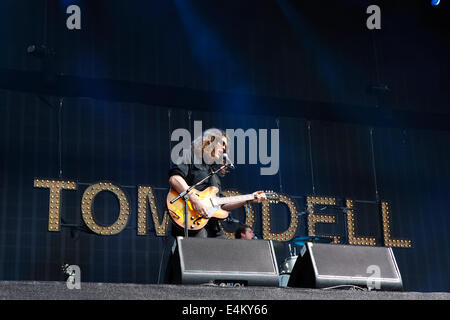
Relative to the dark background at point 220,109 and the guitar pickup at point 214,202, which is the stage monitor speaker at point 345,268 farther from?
the dark background at point 220,109

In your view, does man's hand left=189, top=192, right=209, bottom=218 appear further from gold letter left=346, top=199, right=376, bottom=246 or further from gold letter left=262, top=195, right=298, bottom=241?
gold letter left=346, top=199, right=376, bottom=246

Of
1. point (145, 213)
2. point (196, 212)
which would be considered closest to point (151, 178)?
point (145, 213)

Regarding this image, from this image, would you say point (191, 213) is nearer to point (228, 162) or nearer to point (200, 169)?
point (200, 169)

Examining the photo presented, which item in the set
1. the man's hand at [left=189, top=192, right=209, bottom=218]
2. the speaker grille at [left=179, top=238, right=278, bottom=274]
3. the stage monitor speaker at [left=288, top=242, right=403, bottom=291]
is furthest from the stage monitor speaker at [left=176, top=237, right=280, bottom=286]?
the man's hand at [left=189, top=192, right=209, bottom=218]

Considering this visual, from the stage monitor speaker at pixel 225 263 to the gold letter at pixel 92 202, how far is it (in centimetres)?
424

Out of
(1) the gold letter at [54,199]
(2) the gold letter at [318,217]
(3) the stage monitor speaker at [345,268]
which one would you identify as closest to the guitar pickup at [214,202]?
(3) the stage monitor speaker at [345,268]

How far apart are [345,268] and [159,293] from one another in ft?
4.04

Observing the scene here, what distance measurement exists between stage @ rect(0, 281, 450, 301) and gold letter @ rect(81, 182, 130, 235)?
4.80m

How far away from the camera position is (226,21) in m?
8.50

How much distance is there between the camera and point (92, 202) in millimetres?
7598

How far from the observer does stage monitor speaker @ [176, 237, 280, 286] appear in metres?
3.36

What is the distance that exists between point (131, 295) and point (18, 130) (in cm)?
536
